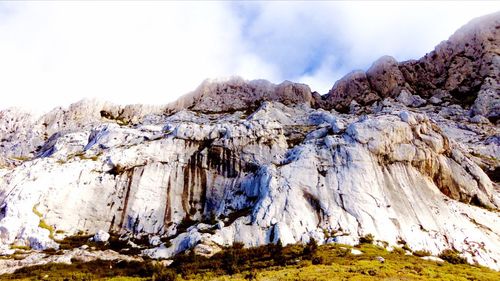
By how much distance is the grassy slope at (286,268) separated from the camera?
5491 centimetres

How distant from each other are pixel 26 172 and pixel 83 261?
3775 centimetres

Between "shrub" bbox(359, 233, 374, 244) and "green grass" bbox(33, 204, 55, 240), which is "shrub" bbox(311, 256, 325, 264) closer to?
"shrub" bbox(359, 233, 374, 244)

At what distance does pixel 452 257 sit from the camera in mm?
76188

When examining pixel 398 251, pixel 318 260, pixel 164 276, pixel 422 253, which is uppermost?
pixel 398 251

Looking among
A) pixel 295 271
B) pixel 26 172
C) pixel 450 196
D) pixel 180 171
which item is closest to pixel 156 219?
pixel 180 171

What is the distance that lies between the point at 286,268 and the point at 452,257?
3446 centimetres

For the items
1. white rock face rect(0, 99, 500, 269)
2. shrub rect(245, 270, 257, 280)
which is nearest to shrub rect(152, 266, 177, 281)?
shrub rect(245, 270, 257, 280)

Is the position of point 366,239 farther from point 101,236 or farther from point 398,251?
point 101,236

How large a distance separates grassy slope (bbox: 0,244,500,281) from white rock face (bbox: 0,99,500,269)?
6.02 m

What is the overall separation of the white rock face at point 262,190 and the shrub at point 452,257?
1665 millimetres

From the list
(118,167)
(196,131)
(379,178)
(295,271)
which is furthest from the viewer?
(196,131)

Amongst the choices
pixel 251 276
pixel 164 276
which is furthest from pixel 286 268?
pixel 164 276

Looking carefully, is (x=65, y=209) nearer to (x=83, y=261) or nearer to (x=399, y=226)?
(x=83, y=261)

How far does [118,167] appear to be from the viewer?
111688 millimetres
